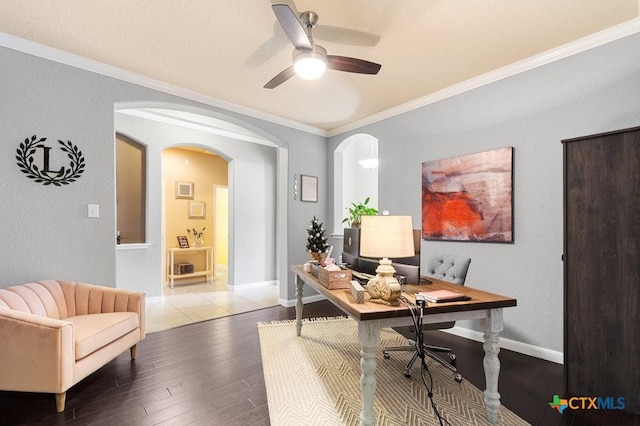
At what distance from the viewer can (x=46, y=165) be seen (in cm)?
255

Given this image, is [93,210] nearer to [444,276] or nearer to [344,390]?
[344,390]

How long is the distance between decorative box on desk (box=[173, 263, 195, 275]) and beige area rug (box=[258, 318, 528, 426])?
11.4 ft

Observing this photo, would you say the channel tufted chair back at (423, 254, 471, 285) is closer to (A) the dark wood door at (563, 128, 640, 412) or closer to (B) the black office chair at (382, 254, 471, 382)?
(B) the black office chair at (382, 254, 471, 382)

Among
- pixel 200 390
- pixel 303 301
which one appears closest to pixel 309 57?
pixel 200 390

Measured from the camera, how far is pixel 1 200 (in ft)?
7.79

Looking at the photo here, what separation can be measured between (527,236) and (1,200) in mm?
4489

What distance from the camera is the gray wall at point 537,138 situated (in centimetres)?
234

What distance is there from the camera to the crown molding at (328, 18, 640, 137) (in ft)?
7.41

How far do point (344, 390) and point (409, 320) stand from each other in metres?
0.89

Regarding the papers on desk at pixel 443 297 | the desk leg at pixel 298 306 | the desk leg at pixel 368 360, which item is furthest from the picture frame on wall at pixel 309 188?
the desk leg at pixel 368 360

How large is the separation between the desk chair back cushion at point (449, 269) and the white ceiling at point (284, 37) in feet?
5.97

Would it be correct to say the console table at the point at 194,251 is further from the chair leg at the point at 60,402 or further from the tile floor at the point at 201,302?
the chair leg at the point at 60,402

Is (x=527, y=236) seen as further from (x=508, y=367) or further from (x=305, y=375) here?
(x=305, y=375)

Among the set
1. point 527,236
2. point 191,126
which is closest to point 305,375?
point 527,236
